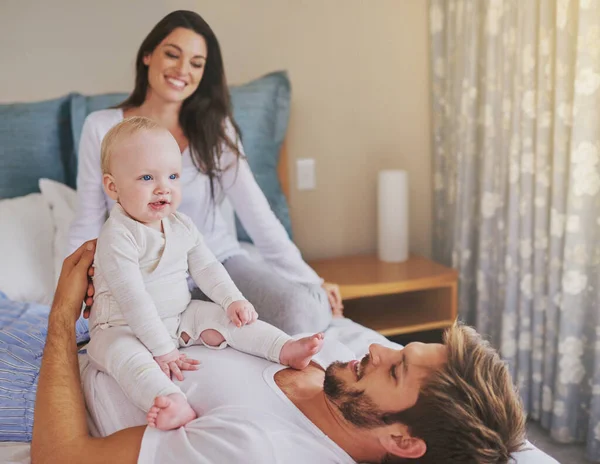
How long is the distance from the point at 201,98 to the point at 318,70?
99cm

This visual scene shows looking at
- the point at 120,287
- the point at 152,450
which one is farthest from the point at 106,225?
the point at 152,450

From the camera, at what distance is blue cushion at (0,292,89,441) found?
3.61 ft

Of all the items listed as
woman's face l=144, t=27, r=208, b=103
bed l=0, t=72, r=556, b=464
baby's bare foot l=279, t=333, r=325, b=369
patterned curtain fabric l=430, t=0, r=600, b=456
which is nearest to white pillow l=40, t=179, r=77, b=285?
bed l=0, t=72, r=556, b=464

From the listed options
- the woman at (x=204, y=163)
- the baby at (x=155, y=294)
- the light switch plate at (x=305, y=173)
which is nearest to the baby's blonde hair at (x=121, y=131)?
the baby at (x=155, y=294)

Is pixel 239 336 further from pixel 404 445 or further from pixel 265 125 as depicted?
pixel 265 125

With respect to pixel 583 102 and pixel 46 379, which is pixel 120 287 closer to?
pixel 46 379

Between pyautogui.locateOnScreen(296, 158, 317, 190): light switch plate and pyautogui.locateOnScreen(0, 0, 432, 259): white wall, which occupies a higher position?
pyautogui.locateOnScreen(0, 0, 432, 259): white wall

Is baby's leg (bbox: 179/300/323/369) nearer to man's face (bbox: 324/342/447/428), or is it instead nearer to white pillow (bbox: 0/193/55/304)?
man's face (bbox: 324/342/447/428)

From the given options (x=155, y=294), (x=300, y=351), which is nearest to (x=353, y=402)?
(x=300, y=351)

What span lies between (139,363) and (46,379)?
6.8 inches

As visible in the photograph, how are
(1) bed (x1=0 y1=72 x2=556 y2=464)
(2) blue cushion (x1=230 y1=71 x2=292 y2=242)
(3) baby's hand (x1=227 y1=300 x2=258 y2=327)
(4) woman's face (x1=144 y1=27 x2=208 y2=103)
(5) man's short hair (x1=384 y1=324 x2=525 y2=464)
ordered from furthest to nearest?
1. (2) blue cushion (x1=230 y1=71 x2=292 y2=242)
2. (1) bed (x1=0 y1=72 x2=556 y2=464)
3. (4) woman's face (x1=144 y1=27 x2=208 y2=103)
4. (3) baby's hand (x1=227 y1=300 x2=258 y2=327)
5. (5) man's short hair (x1=384 y1=324 x2=525 y2=464)

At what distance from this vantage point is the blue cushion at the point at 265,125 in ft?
6.88

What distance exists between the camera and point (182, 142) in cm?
136

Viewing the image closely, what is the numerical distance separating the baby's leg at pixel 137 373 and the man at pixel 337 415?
0.07 feet
